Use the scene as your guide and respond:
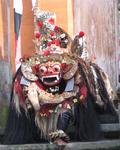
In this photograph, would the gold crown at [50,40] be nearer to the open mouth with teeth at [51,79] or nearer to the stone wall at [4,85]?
the open mouth with teeth at [51,79]

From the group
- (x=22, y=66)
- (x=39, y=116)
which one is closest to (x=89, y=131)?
(x=39, y=116)

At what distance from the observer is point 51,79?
6566 millimetres

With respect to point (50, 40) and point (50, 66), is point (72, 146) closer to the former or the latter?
point (50, 66)

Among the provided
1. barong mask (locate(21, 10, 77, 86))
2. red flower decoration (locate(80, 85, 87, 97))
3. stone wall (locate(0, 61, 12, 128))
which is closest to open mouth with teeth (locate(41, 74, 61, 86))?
barong mask (locate(21, 10, 77, 86))

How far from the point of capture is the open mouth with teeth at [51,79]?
6535 mm

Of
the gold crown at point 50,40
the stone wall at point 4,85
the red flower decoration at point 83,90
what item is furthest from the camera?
the stone wall at point 4,85

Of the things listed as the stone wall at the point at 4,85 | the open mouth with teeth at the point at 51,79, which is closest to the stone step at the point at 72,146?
the open mouth with teeth at the point at 51,79

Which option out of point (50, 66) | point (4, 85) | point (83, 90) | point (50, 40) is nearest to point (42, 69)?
point (50, 66)

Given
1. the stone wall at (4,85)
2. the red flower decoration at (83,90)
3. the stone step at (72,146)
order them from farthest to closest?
1. the stone wall at (4,85)
2. the red flower decoration at (83,90)
3. the stone step at (72,146)

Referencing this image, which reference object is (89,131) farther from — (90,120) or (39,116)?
(39,116)

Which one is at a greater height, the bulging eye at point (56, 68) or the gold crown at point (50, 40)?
the gold crown at point (50, 40)

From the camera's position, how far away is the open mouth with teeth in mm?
6535

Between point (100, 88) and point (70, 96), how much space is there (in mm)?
1027

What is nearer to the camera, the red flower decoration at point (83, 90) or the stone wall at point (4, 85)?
the red flower decoration at point (83, 90)
